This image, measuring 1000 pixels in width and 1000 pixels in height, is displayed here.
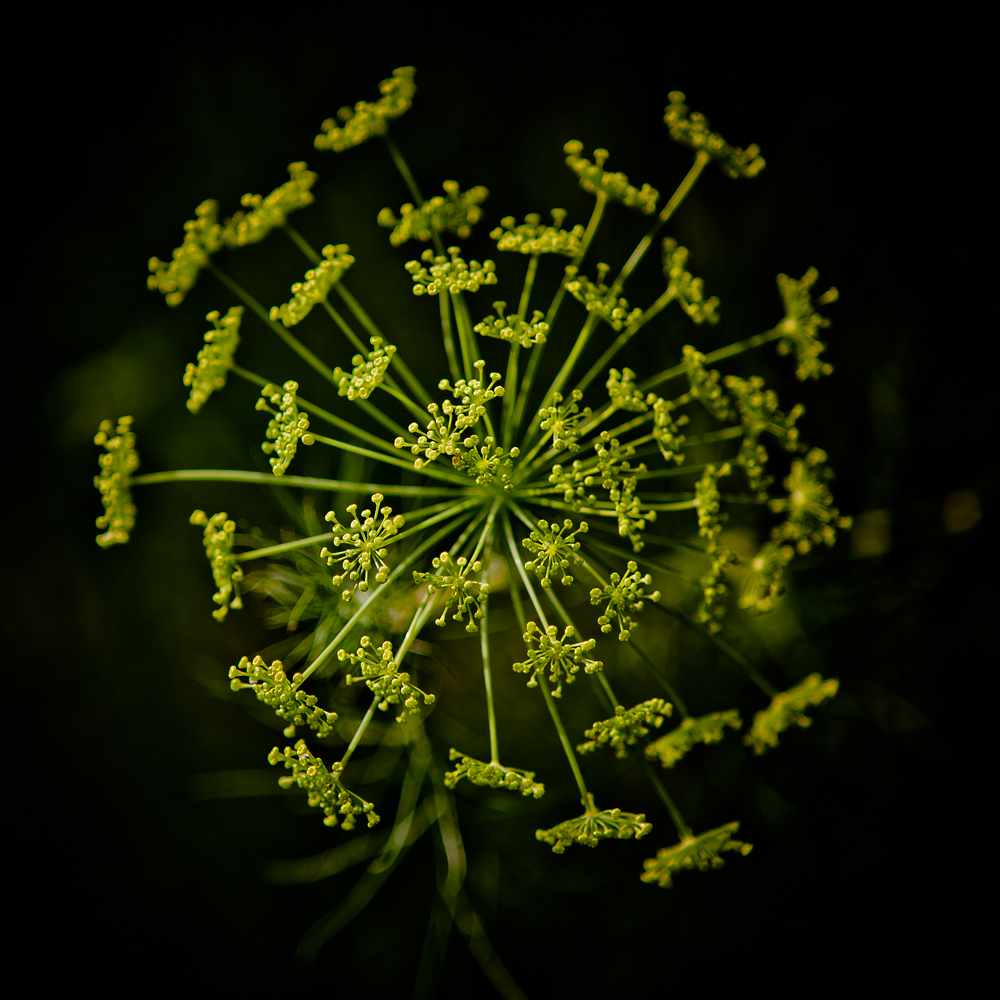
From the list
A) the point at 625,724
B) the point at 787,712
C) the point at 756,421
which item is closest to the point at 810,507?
the point at 756,421

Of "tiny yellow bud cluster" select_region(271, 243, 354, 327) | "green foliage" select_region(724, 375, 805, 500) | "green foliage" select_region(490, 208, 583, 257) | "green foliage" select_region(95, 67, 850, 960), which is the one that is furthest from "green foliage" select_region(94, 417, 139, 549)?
"green foliage" select_region(724, 375, 805, 500)

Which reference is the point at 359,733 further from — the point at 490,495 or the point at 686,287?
the point at 686,287

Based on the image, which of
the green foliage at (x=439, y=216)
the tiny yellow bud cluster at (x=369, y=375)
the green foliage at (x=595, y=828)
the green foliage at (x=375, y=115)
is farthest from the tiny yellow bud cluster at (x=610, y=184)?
the green foliage at (x=595, y=828)

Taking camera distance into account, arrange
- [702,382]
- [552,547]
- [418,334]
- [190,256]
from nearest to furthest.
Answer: [552,547], [702,382], [190,256], [418,334]

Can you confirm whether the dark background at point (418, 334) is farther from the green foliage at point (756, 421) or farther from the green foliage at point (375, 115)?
the green foliage at point (756, 421)

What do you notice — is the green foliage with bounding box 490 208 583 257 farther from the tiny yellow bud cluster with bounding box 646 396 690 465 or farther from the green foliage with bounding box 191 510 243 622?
the green foliage with bounding box 191 510 243 622

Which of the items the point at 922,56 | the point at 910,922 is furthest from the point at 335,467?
the point at 910,922
